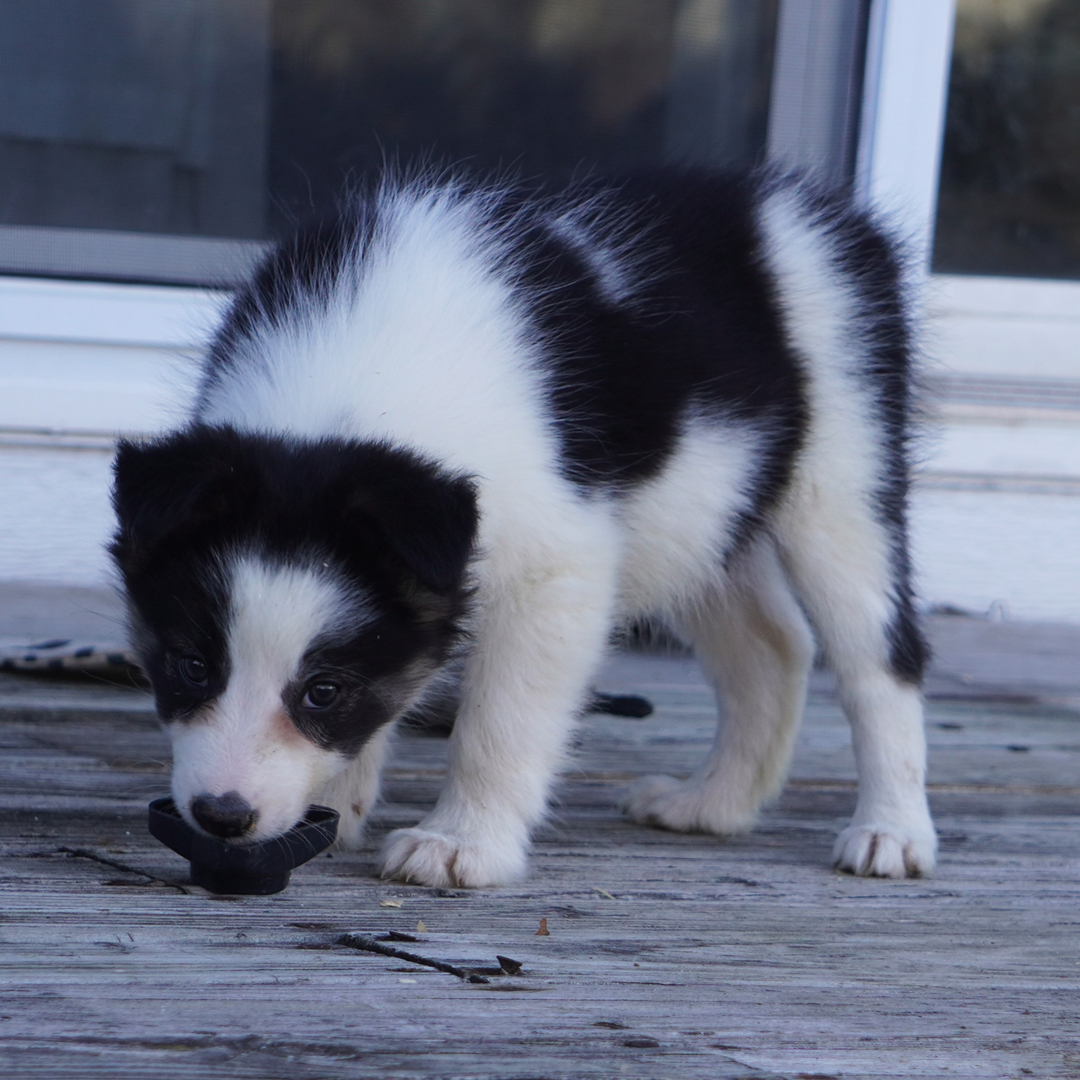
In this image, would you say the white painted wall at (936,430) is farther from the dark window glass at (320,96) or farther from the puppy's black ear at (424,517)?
the puppy's black ear at (424,517)

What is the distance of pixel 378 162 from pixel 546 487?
9.45ft

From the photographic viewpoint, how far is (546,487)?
2.64 meters

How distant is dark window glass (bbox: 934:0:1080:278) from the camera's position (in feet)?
17.5

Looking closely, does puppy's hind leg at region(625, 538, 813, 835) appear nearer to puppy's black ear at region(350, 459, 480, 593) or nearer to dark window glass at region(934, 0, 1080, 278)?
puppy's black ear at region(350, 459, 480, 593)

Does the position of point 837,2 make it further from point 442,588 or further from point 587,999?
point 587,999

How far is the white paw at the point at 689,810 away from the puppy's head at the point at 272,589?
842 mm

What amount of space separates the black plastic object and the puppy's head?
0.03 m

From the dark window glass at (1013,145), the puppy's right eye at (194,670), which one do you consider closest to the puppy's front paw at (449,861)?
the puppy's right eye at (194,670)

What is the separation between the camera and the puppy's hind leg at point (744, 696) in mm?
3092

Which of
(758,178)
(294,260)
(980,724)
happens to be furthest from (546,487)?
(980,724)

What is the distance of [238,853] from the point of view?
2.21 m

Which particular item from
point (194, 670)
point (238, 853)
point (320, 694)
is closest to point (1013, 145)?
point (320, 694)

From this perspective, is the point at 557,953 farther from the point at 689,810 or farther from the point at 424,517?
the point at 689,810

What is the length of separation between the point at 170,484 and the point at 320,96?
10.4 ft
